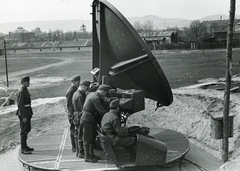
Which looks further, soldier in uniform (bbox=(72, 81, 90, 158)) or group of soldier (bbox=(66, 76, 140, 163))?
soldier in uniform (bbox=(72, 81, 90, 158))

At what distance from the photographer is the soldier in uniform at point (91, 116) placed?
7.54 m

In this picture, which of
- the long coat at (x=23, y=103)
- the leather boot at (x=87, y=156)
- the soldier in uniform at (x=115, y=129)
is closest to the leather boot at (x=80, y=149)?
the leather boot at (x=87, y=156)

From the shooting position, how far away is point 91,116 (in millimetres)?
7707

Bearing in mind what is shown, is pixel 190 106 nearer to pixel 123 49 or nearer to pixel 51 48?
pixel 123 49

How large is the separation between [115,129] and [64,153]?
2.30 m

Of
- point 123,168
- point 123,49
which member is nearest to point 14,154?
point 123,168

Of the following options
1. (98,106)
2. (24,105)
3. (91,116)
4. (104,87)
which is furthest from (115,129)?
(24,105)

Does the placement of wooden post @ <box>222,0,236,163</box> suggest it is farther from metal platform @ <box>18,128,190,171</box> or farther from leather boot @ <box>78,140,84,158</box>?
leather boot @ <box>78,140,84,158</box>

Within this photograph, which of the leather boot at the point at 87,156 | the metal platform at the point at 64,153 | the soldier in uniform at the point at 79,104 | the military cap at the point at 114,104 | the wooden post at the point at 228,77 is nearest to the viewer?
the military cap at the point at 114,104

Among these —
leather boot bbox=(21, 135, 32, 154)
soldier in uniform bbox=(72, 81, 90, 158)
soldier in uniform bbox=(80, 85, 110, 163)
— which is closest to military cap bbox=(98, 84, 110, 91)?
soldier in uniform bbox=(80, 85, 110, 163)

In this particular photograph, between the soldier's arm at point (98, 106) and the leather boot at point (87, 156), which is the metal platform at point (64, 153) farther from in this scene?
the soldier's arm at point (98, 106)

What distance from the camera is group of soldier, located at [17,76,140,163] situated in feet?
23.7

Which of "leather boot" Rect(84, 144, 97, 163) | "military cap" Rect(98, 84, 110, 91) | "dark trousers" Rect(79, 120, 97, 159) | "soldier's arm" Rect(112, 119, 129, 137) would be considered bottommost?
"leather boot" Rect(84, 144, 97, 163)

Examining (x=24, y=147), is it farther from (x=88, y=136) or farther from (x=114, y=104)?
(x=114, y=104)
